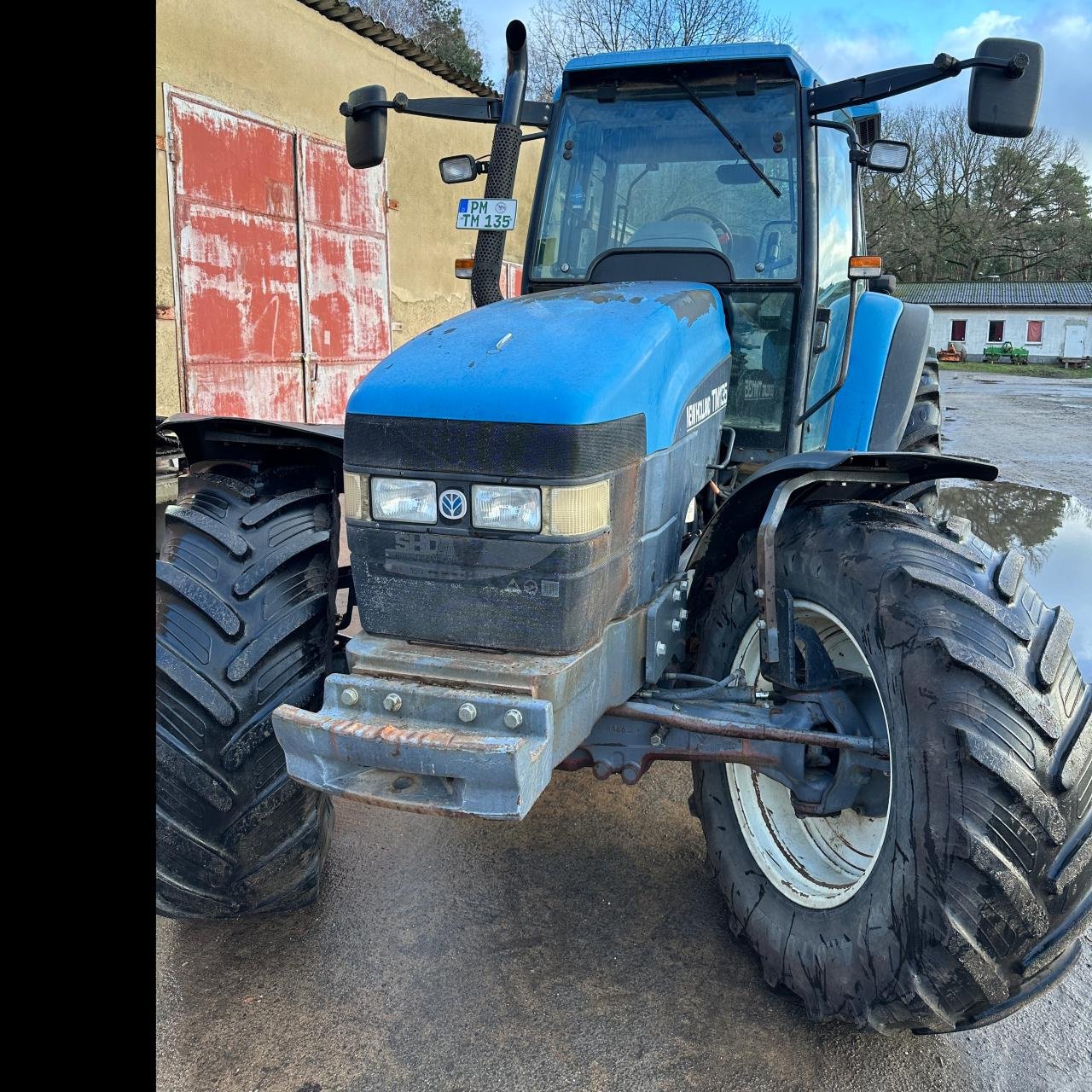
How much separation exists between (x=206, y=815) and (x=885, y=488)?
1.86 m

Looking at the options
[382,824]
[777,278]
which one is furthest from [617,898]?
[777,278]

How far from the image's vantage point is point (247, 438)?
291 centimetres

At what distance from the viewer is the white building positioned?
4841 centimetres

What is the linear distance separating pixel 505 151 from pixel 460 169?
2.26ft

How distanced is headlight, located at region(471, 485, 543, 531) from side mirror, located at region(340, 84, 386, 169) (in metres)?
1.55

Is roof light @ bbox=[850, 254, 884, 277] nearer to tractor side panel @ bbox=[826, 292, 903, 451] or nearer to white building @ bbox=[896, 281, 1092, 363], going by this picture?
tractor side panel @ bbox=[826, 292, 903, 451]

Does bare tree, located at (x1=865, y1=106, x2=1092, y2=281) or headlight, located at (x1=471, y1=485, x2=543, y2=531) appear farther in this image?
bare tree, located at (x1=865, y1=106, x2=1092, y2=281)

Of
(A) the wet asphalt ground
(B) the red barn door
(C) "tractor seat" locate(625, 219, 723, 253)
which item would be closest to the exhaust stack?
(C) "tractor seat" locate(625, 219, 723, 253)

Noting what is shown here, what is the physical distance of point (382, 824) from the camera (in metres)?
3.34

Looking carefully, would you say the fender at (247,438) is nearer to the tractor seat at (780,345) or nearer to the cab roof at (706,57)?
the tractor seat at (780,345)

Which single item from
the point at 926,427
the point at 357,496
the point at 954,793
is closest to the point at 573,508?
the point at 357,496

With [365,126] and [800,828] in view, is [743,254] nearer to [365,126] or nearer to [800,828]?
[365,126]

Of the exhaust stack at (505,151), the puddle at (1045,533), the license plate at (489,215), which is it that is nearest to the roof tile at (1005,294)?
the puddle at (1045,533)

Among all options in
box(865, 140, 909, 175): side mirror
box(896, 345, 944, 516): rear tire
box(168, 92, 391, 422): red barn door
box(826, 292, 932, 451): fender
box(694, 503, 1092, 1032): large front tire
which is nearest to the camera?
box(694, 503, 1092, 1032): large front tire
